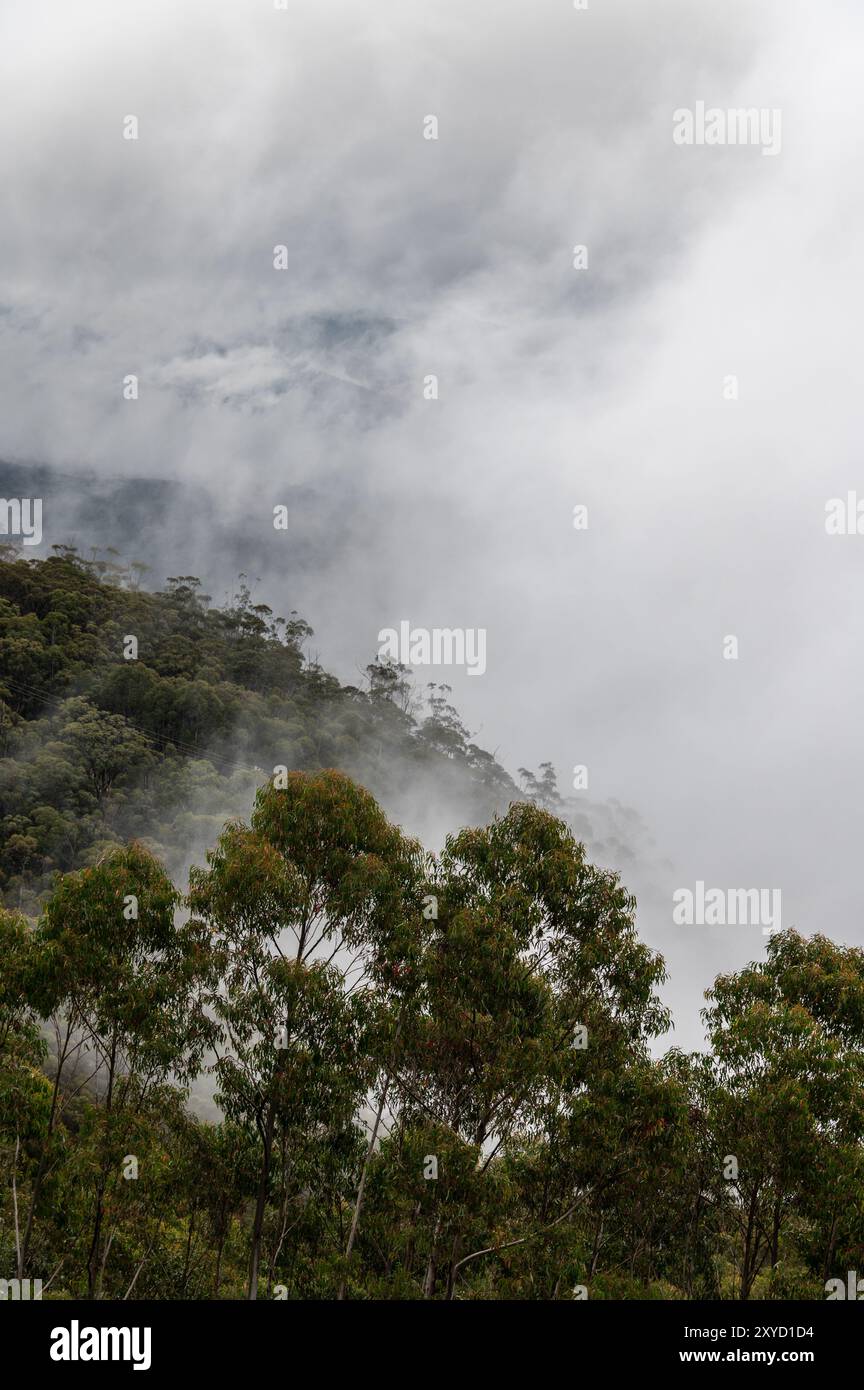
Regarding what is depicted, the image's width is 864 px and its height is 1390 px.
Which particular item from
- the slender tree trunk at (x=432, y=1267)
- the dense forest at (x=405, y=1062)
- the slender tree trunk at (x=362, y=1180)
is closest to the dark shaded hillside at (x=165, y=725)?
the dense forest at (x=405, y=1062)

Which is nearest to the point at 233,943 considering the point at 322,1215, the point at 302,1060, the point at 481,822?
the point at 302,1060

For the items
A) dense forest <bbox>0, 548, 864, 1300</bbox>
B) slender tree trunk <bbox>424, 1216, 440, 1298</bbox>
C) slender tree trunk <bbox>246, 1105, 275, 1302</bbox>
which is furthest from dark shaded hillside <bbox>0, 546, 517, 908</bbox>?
slender tree trunk <bbox>424, 1216, 440, 1298</bbox>

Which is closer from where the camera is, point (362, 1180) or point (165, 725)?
point (362, 1180)

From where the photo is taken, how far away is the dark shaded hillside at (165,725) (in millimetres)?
60906

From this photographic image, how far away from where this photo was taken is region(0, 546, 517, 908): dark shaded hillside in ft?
200

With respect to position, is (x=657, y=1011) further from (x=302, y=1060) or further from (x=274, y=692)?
(x=274, y=692)

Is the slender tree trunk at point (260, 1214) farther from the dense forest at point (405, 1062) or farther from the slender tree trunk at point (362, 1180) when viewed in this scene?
the slender tree trunk at point (362, 1180)

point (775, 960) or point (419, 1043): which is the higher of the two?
point (775, 960)

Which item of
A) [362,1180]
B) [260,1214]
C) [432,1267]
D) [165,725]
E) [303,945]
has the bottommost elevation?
[432,1267]

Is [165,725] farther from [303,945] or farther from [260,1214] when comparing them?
[260,1214]

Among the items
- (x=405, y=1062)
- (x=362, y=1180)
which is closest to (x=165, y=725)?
(x=362, y=1180)

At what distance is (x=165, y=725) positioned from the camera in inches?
3002
